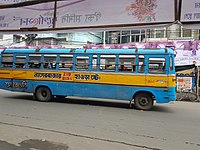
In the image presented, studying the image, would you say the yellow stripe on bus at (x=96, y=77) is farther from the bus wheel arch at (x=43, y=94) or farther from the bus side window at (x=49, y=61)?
the bus wheel arch at (x=43, y=94)

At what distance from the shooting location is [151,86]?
10977 millimetres

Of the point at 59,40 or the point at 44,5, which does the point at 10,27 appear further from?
the point at 59,40

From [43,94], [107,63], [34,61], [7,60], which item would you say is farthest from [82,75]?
[7,60]

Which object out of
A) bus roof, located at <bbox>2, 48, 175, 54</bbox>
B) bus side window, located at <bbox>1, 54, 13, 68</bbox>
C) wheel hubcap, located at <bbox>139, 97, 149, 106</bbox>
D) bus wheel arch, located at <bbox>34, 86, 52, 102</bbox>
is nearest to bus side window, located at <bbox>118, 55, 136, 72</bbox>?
bus roof, located at <bbox>2, 48, 175, 54</bbox>

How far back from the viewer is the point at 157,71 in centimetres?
1098

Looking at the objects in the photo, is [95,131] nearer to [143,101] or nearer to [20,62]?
[143,101]

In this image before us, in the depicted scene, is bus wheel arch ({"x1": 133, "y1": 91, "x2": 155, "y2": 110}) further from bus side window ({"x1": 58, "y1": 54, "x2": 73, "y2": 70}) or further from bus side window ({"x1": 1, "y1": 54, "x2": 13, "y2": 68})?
bus side window ({"x1": 1, "y1": 54, "x2": 13, "y2": 68})

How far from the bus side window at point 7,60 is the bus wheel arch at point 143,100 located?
21.2ft

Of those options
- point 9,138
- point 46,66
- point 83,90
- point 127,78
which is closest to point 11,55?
point 46,66

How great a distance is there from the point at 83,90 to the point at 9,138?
21.1ft

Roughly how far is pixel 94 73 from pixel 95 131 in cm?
534

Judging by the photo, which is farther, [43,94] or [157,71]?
[43,94]

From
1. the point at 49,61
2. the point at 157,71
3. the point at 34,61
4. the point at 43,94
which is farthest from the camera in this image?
the point at 34,61

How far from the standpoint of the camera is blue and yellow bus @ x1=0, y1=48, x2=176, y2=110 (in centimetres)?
1092
